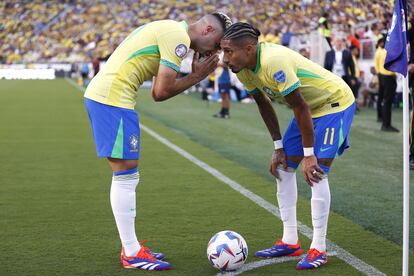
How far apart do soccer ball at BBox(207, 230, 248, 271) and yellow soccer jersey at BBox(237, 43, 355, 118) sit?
1.08 m

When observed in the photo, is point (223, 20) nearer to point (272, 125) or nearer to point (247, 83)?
point (247, 83)

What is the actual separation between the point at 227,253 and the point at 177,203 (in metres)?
2.84

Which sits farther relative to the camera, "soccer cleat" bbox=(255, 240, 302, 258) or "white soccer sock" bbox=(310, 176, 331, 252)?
"soccer cleat" bbox=(255, 240, 302, 258)

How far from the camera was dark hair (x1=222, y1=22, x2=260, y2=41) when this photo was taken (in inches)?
203

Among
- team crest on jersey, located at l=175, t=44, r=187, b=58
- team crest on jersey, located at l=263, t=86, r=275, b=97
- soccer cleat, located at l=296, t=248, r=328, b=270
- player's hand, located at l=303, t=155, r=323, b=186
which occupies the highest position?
team crest on jersey, located at l=175, t=44, r=187, b=58

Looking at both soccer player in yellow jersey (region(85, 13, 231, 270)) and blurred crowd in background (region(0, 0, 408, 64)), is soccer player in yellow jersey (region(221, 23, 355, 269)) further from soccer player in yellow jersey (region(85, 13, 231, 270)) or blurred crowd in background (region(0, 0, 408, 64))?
blurred crowd in background (region(0, 0, 408, 64))

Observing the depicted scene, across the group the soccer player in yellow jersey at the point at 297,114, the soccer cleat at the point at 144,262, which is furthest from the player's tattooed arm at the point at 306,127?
the soccer cleat at the point at 144,262

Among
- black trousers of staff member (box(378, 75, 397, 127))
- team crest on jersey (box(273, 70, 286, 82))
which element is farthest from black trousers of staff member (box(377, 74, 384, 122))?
team crest on jersey (box(273, 70, 286, 82))

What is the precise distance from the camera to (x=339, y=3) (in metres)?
36.4

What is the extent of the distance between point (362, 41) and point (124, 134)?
21906 mm

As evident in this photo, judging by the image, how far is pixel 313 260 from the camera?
546 cm

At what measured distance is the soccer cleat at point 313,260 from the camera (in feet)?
17.8

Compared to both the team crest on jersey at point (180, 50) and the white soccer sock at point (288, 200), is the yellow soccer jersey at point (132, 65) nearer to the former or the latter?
the team crest on jersey at point (180, 50)

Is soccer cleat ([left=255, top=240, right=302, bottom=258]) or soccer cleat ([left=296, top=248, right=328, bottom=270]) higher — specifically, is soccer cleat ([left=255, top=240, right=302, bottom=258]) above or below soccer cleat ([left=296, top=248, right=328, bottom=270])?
below
